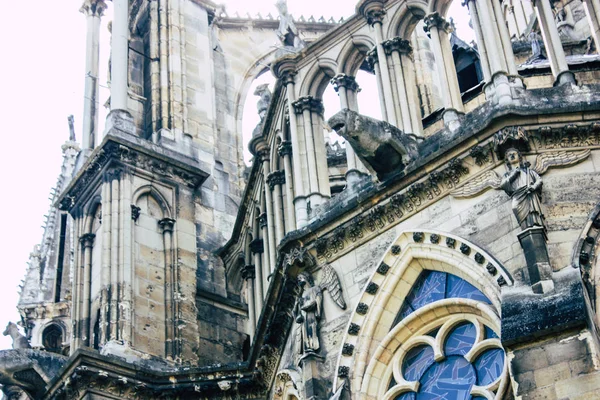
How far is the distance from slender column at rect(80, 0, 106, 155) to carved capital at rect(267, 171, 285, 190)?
240 inches

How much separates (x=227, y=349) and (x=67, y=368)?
4.47 meters

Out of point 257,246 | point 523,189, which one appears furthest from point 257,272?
point 523,189

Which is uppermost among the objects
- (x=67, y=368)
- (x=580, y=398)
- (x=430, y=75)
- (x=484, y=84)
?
(x=430, y=75)

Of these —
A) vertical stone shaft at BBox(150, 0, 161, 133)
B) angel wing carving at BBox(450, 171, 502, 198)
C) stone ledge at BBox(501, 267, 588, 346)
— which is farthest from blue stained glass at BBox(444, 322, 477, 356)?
vertical stone shaft at BBox(150, 0, 161, 133)

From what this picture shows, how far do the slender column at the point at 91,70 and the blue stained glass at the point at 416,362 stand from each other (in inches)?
470

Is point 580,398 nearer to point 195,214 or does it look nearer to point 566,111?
point 566,111

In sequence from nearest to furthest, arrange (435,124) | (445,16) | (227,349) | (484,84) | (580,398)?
(580,398)
(484,84)
(445,16)
(435,124)
(227,349)

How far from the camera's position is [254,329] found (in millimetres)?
24078

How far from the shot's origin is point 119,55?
28188 mm

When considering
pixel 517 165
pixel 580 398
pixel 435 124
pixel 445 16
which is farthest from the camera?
pixel 435 124

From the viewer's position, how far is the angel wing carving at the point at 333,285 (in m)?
19.7

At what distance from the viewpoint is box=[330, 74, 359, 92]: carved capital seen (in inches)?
876

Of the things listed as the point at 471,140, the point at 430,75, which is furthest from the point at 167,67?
the point at 471,140

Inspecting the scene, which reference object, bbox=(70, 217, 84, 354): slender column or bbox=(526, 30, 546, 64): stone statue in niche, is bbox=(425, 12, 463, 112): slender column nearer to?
bbox=(526, 30, 546, 64): stone statue in niche
